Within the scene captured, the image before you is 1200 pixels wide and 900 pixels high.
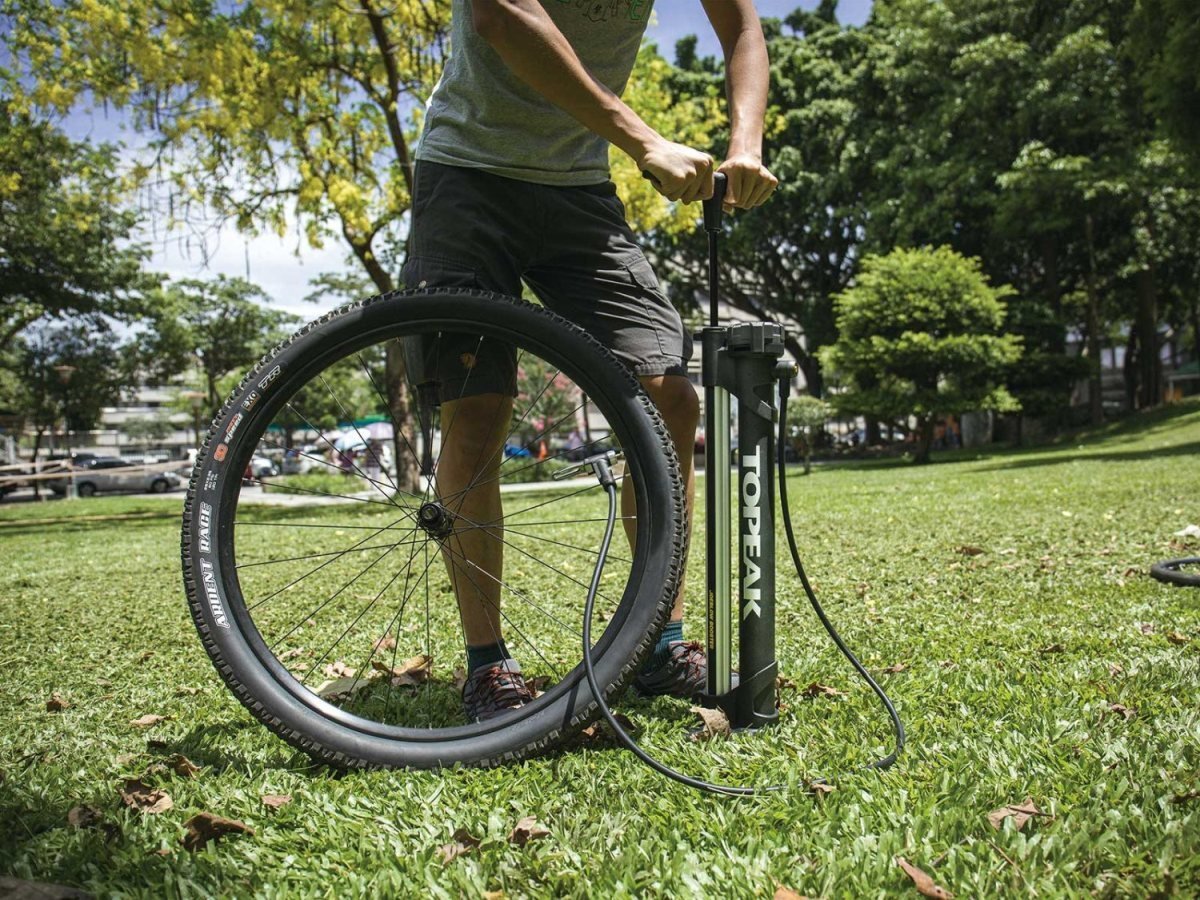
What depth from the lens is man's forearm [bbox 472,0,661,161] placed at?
167 cm

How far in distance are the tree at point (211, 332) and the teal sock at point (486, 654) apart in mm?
39511

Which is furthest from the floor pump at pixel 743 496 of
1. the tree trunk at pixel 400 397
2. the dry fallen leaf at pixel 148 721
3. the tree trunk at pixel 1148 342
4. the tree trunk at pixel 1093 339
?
the tree trunk at pixel 1148 342

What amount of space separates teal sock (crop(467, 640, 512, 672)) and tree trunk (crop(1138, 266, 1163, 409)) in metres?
24.0

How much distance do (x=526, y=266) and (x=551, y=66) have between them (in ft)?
1.57

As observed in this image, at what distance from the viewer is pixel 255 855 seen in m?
1.31

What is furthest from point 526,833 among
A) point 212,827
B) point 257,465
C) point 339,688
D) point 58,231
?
point 58,231

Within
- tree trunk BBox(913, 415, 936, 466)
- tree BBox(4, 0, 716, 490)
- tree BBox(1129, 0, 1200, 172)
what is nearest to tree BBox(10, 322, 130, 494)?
tree BBox(4, 0, 716, 490)

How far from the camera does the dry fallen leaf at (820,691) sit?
1989 millimetres

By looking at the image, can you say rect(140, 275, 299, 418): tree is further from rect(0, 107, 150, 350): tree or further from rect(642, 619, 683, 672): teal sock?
rect(642, 619, 683, 672): teal sock

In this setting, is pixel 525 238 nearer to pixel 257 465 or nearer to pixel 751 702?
pixel 751 702

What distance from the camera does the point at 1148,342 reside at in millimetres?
22500

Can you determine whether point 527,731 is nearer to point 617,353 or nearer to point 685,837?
point 685,837

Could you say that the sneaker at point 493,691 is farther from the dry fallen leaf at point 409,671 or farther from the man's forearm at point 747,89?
the man's forearm at point 747,89

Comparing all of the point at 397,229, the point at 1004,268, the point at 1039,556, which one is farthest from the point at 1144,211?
the point at 1039,556
